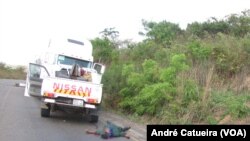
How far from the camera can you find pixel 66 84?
14914 millimetres

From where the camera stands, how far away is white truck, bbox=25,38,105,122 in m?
14.8

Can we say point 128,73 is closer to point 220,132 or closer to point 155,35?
point 220,132

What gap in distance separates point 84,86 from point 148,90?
8.65 ft

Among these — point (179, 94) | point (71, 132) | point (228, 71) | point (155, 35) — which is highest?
point (155, 35)

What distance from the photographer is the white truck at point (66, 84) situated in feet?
48.7

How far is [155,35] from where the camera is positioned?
34.4 meters

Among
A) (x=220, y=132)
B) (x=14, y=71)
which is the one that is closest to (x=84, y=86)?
(x=220, y=132)

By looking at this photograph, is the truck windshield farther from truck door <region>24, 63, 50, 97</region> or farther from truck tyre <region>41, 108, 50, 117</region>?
truck tyre <region>41, 108, 50, 117</region>

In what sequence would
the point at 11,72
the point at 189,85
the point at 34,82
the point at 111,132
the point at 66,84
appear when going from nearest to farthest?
the point at 111,132 < the point at 66,84 < the point at 189,85 < the point at 34,82 < the point at 11,72

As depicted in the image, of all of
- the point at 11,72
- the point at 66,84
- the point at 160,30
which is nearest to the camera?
the point at 66,84

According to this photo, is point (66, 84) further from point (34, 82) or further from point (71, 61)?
point (71, 61)

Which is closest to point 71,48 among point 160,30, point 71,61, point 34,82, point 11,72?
point 71,61

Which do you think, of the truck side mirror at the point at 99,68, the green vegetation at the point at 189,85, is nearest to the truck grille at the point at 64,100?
the green vegetation at the point at 189,85

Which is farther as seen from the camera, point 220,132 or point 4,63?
point 4,63
